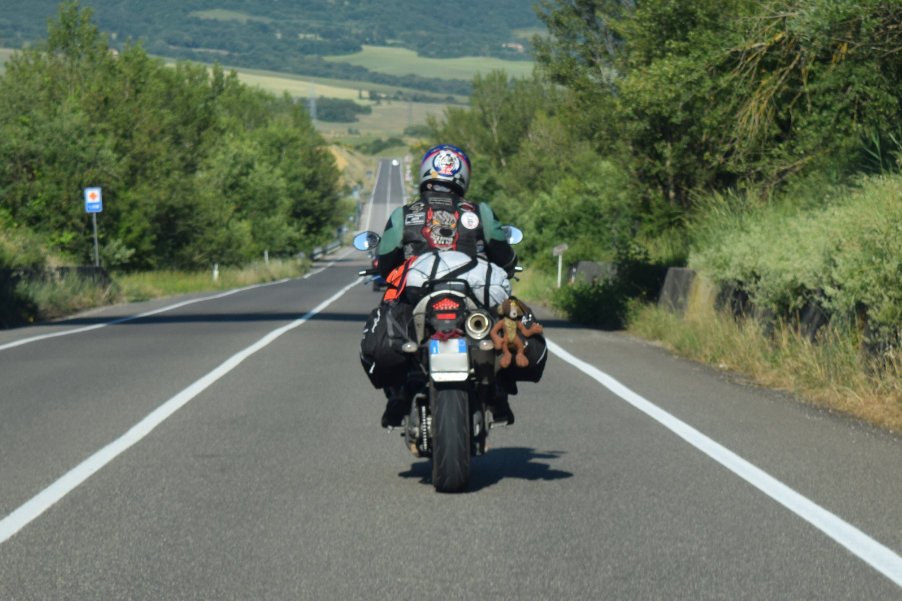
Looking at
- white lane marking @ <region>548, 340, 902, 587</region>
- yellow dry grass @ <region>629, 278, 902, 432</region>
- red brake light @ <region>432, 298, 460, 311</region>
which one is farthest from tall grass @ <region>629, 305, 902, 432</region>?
red brake light @ <region>432, 298, 460, 311</region>

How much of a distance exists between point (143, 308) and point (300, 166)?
80342 millimetres

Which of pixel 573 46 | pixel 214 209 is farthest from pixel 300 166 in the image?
pixel 573 46

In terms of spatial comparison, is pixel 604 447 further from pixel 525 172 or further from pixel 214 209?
pixel 525 172

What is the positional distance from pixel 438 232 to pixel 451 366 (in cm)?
110

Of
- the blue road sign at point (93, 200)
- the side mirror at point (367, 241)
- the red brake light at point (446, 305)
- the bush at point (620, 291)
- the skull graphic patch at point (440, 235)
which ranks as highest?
the skull graphic patch at point (440, 235)

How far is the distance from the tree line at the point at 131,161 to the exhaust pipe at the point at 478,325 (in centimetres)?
2595

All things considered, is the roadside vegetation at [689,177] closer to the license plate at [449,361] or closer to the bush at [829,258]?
the bush at [829,258]

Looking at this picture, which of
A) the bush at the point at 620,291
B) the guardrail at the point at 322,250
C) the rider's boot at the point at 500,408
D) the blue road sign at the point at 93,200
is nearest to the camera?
the rider's boot at the point at 500,408

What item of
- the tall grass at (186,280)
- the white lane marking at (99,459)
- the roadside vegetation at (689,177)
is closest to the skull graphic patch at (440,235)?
the white lane marking at (99,459)

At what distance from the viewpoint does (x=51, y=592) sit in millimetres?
5656

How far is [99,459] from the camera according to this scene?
900cm

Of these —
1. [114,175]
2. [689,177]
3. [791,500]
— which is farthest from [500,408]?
[114,175]

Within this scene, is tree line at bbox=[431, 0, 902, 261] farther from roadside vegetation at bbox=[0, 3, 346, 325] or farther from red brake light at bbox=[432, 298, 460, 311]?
roadside vegetation at bbox=[0, 3, 346, 325]

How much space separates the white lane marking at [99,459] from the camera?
7.09 meters
